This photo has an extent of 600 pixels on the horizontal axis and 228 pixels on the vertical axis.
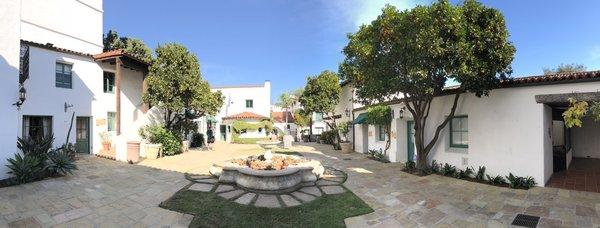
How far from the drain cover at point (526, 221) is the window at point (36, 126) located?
51.6 feet

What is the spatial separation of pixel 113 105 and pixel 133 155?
4709mm

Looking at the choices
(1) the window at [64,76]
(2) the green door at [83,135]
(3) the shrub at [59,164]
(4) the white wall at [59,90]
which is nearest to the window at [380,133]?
(3) the shrub at [59,164]

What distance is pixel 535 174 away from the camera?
862 cm

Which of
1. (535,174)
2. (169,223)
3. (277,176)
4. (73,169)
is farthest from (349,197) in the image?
(73,169)

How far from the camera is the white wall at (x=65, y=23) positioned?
1547 cm

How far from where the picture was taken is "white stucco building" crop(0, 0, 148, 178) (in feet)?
29.7

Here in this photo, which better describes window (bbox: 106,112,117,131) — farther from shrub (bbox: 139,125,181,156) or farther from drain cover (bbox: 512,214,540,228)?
drain cover (bbox: 512,214,540,228)

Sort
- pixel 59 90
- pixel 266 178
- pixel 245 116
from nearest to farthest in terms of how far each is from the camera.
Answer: pixel 266 178, pixel 59 90, pixel 245 116

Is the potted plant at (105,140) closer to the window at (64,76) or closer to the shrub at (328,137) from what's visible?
the window at (64,76)

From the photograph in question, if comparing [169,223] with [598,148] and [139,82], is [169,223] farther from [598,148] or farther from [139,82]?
[598,148]

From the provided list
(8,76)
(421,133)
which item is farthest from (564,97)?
(8,76)

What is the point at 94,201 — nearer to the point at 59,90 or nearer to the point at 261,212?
the point at 261,212

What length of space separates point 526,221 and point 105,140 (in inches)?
648

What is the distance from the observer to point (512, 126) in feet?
29.6
